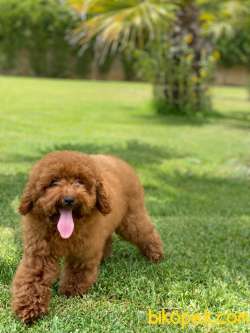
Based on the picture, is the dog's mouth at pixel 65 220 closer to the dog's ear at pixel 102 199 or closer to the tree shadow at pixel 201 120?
the dog's ear at pixel 102 199

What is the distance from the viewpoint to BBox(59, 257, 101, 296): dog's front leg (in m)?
4.05

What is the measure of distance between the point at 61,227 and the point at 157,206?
3185 millimetres

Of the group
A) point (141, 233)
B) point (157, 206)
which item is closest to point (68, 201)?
point (141, 233)

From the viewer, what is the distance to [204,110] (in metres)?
16.5

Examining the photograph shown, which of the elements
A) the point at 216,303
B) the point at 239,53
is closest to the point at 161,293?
the point at 216,303

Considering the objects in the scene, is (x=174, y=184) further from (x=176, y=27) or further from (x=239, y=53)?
(x=239, y=53)

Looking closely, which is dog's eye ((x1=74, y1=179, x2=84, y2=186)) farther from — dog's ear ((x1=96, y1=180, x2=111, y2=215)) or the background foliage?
the background foliage

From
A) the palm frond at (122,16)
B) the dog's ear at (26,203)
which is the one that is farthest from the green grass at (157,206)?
the palm frond at (122,16)

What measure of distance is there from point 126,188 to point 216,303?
44.5 inches

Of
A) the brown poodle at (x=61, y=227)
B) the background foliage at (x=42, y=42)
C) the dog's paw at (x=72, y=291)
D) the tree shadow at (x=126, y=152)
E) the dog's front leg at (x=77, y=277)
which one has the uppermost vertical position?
the brown poodle at (x=61, y=227)

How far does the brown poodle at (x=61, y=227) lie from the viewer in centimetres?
372

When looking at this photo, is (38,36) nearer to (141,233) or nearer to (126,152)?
(126,152)

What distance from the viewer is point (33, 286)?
12.4 feet

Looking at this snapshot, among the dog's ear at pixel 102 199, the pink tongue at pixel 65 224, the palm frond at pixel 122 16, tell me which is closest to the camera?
the pink tongue at pixel 65 224
